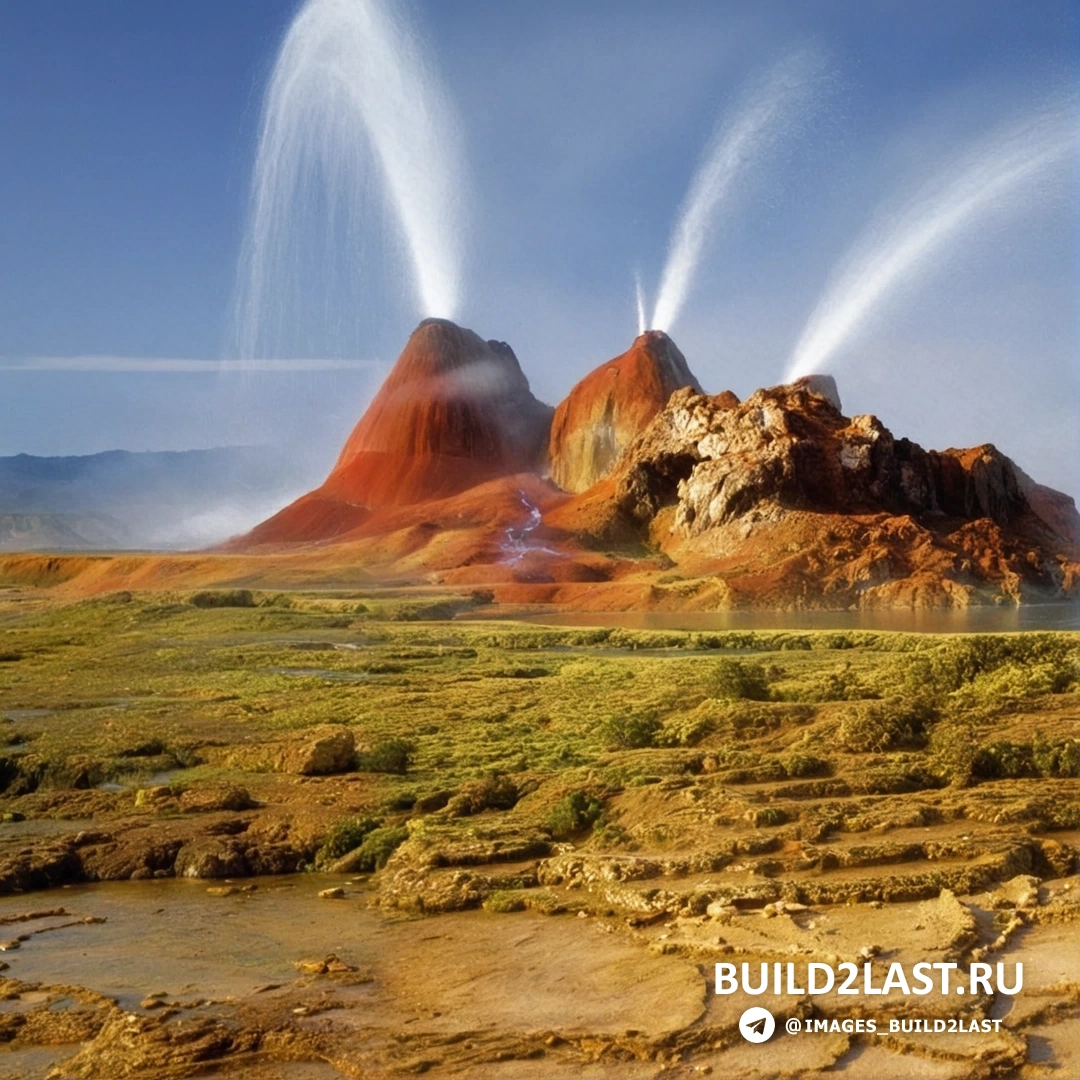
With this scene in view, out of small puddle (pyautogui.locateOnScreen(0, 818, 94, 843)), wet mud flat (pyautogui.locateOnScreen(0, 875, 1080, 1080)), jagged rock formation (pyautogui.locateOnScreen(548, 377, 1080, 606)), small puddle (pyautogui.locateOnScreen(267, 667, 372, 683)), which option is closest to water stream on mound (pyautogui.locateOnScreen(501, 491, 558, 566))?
jagged rock formation (pyautogui.locateOnScreen(548, 377, 1080, 606))

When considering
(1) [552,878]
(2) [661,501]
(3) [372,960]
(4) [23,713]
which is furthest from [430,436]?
(3) [372,960]

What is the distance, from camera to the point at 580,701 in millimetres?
27062

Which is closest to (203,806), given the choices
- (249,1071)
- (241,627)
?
(249,1071)

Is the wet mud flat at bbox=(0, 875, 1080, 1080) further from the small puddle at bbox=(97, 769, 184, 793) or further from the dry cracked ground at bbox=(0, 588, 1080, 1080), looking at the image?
the small puddle at bbox=(97, 769, 184, 793)

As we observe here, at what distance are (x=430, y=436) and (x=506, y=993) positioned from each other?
132291mm

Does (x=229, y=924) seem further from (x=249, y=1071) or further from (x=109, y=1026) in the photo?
(x=249, y=1071)

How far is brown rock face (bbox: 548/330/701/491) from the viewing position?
428 feet

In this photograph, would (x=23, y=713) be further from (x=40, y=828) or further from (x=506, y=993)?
(x=506, y=993)

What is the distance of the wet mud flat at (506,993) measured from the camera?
8375 millimetres

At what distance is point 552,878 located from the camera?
13.0m

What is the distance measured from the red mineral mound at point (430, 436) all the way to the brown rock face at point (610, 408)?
5.49 meters

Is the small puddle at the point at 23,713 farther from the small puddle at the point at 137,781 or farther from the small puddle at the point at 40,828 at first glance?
the small puddle at the point at 40,828

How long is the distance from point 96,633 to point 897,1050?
52.6 m

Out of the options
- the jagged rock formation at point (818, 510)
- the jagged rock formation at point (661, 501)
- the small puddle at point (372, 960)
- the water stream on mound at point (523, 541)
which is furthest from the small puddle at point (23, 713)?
the water stream on mound at point (523, 541)
